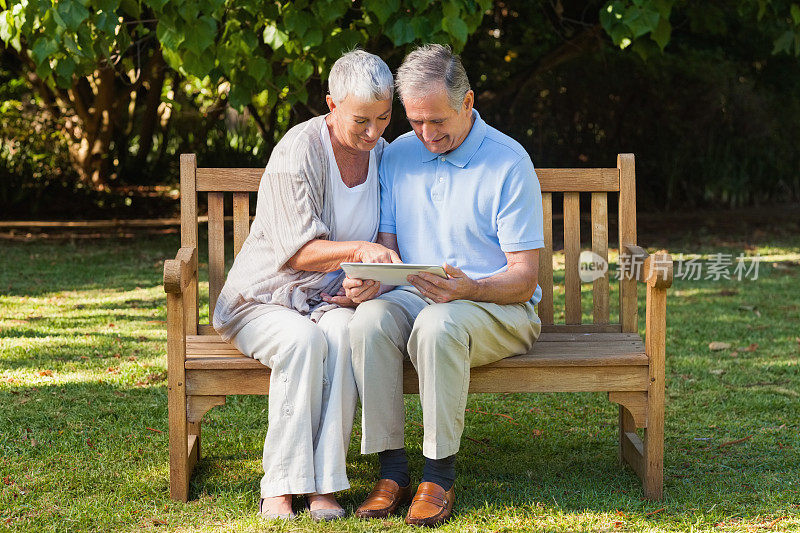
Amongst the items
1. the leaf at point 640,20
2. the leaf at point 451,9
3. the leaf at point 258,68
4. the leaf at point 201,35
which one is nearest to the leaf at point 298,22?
the leaf at point 258,68

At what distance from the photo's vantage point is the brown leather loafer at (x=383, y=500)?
9.74ft

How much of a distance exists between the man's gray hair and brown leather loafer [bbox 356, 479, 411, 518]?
126cm

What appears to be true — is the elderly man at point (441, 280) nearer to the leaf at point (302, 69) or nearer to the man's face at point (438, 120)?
the man's face at point (438, 120)

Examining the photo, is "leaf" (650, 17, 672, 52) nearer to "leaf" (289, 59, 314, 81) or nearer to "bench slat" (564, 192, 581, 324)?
"leaf" (289, 59, 314, 81)

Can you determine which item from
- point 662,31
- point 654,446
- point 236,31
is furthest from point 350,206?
point 662,31

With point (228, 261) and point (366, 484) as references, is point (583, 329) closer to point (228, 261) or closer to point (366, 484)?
point (366, 484)

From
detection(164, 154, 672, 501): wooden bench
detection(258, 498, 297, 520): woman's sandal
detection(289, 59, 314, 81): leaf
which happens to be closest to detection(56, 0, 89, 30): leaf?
detection(289, 59, 314, 81): leaf

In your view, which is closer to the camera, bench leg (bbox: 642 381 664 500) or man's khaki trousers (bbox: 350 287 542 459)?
man's khaki trousers (bbox: 350 287 542 459)

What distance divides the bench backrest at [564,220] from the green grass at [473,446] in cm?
57

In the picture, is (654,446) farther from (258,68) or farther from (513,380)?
(258,68)

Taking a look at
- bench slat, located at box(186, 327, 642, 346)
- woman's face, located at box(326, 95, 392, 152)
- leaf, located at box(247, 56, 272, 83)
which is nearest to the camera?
woman's face, located at box(326, 95, 392, 152)

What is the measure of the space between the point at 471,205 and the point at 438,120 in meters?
0.31

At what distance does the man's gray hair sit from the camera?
9.95 feet

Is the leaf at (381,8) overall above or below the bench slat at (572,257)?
above
